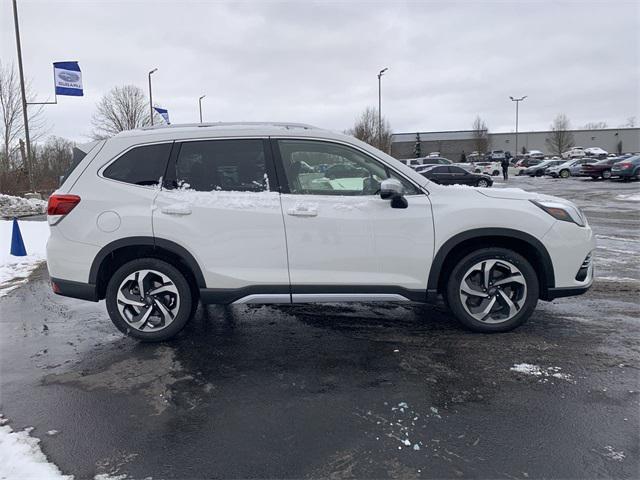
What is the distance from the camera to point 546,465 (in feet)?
8.87

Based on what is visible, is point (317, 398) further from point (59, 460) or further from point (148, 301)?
point (148, 301)

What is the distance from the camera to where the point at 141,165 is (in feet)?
14.6

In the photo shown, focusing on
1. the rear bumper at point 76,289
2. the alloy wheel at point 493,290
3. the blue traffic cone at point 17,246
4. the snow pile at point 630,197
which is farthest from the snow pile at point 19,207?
the snow pile at point 630,197

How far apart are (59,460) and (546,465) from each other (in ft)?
9.17

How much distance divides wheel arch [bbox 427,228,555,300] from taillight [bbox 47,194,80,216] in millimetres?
3281

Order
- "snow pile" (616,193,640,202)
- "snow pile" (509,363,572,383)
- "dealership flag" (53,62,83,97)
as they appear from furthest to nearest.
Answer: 1. "snow pile" (616,193,640,202)
2. "dealership flag" (53,62,83,97)
3. "snow pile" (509,363,572,383)

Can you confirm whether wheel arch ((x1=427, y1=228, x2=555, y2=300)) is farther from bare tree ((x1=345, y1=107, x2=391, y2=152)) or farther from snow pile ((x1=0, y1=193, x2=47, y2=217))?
bare tree ((x1=345, y1=107, x2=391, y2=152))

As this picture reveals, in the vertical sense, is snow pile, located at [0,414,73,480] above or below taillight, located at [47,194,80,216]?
below

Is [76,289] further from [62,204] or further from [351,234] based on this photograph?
[351,234]

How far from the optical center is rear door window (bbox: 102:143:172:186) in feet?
14.5

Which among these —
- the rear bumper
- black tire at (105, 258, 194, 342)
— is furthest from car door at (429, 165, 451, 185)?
the rear bumper

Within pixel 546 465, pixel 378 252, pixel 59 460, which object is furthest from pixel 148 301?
pixel 546 465

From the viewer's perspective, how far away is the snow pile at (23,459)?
8.81ft

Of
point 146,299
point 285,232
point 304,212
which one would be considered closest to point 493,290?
point 304,212
